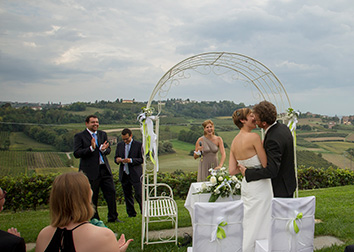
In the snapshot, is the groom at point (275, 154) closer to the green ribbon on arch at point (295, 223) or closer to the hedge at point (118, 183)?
the green ribbon on arch at point (295, 223)

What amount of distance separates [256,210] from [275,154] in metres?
0.78

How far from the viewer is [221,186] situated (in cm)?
389

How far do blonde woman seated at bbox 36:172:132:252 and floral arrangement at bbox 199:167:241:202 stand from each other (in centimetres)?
239

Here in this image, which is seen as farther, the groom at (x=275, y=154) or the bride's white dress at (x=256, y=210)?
the bride's white dress at (x=256, y=210)

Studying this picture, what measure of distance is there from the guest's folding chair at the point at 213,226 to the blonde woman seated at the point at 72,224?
1.02 meters

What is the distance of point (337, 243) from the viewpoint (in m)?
4.16

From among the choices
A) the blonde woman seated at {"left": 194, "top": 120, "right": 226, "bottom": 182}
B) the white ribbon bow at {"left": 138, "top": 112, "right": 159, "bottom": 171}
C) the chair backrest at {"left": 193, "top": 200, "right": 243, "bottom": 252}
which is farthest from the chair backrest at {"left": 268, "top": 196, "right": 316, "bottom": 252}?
the blonde woman seated at {"left": 194, "top": 120, "right": 226, "bottom": 182}

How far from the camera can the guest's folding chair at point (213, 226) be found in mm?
2514

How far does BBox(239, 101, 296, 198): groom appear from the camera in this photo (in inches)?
129

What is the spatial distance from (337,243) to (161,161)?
761 cm

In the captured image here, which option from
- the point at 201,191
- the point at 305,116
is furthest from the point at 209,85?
the point at 305,116

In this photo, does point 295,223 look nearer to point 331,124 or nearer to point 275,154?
point 275,154

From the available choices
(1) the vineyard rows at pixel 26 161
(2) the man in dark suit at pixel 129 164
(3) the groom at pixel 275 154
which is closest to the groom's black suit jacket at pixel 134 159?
(2) the man in dark suit at pixel 129 164

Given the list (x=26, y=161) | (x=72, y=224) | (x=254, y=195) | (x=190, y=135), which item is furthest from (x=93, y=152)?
(x=190, y=135)
